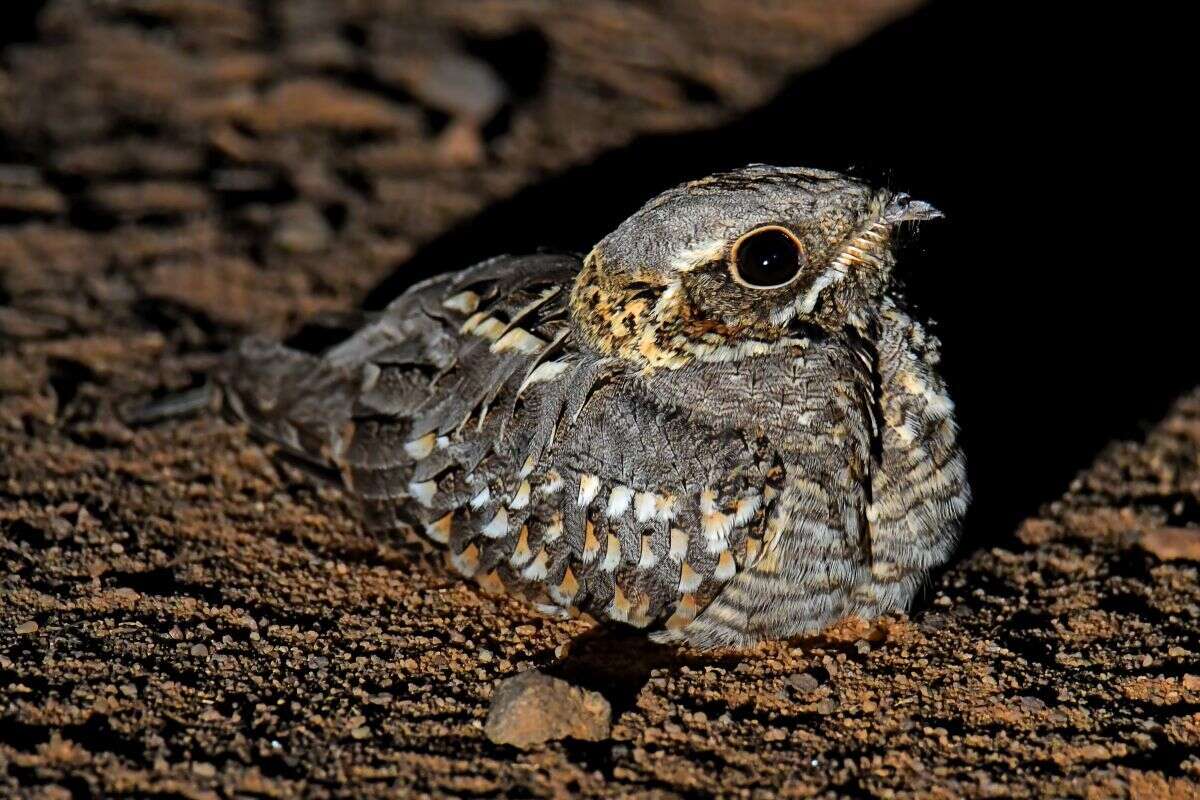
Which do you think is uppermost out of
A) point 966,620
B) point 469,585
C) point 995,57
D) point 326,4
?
point 995,57

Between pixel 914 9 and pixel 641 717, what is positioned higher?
pixel 914 9

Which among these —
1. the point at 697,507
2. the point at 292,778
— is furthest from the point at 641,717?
the point at 292,778

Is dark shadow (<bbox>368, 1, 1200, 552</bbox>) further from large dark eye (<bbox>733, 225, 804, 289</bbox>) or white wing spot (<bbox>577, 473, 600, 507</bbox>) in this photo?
white wing spot (<bbox>577, 473, 600, 507</bbox>)

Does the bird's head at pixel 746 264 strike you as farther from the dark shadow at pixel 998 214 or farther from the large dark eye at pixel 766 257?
the dark shadow at pixel 998 214

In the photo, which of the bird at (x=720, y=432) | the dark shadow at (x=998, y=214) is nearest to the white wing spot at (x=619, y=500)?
the bird at (x=720, y=432)

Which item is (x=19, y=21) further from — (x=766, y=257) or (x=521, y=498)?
(x=766, y=257)

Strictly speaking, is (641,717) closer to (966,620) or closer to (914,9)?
(966,620)
